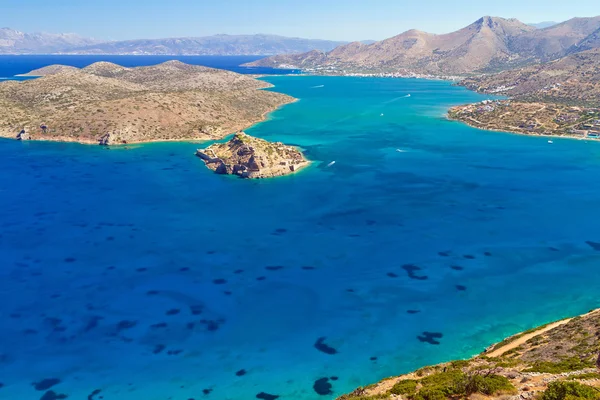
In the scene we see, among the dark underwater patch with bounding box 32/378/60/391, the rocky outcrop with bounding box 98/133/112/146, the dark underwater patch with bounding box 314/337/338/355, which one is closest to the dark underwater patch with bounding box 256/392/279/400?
the dark underwater patch with bounding box 314/337/338/355

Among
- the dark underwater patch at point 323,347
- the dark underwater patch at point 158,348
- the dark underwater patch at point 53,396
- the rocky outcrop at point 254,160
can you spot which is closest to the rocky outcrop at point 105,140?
the rocky outcrop at point 254,160

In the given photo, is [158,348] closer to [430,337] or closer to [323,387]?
[323,387]

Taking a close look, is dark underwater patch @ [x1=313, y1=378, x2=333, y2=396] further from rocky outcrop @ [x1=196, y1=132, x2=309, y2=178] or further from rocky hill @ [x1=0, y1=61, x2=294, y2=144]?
rocky hill @ [x1=0, y1=61, x2=294, y2=144]

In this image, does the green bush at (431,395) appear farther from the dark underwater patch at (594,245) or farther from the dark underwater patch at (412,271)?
the dark underwater patch at (594,245)

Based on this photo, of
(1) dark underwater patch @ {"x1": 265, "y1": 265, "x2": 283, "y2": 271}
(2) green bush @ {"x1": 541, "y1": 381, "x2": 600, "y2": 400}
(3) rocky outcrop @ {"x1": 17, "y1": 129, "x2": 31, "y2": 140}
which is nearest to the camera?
(2) green bush @ {"x1": 541, "y1": 381, "x2": 600, "y2": 400}

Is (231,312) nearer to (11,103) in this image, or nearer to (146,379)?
(146,379)
